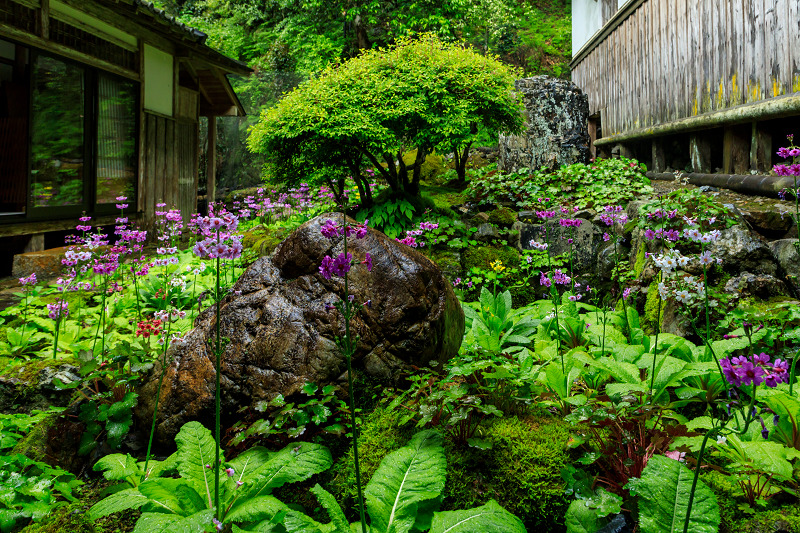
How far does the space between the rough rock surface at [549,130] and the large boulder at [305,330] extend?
6.24m

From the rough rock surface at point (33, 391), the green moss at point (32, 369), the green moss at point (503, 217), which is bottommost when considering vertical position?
the rough rock surface at point (33, 391)

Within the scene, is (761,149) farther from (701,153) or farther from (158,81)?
(158,81)

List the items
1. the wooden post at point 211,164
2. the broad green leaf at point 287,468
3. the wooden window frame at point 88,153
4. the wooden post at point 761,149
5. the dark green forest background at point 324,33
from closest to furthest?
the broad green leaf at point 287,468 < the wooden post at point 761,149 < the wooden window frame at point 88,153 < the wooden post at point 211,164 < the dark green forest background at point 324,33

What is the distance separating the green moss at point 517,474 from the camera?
2.13 m

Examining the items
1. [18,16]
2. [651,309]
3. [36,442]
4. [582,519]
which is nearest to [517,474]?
[582,519]

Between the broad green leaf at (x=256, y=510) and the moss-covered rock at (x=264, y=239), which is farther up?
the moss-covered rock at (x=264, y=239)

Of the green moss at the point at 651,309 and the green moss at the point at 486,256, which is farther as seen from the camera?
the green moss at the point at 486,256

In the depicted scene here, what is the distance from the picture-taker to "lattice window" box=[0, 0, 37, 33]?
18.7 feet

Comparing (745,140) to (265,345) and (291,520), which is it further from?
(291,520)

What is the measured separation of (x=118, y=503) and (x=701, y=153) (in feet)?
23.3

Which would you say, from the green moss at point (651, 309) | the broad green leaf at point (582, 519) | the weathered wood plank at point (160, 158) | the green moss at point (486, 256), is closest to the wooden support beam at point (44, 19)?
the weathered wood plank at point (160, 158)

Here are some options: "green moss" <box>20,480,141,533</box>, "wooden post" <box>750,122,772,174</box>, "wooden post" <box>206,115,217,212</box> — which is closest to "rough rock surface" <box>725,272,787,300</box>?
"wooden post" <box>750,122,772,174</box>

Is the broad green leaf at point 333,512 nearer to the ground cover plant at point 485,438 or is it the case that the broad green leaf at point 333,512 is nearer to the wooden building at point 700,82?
the ground cover plant at point 485,438

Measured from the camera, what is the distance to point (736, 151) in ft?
18.2
